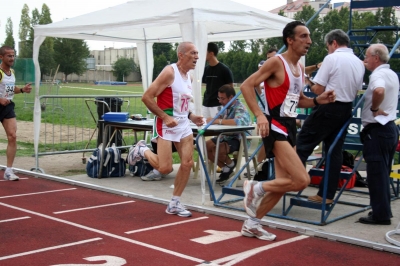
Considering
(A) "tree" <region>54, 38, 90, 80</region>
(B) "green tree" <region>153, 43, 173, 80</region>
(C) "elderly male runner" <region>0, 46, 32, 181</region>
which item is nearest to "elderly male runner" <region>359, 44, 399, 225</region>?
(C) "elderly male runner" <region>0, 46, 32, 181</region>

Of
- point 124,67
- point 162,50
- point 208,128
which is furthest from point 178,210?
point 124,67

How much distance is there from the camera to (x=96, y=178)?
9422 millimetres

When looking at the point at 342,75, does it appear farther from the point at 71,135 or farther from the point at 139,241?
the point at 71,135

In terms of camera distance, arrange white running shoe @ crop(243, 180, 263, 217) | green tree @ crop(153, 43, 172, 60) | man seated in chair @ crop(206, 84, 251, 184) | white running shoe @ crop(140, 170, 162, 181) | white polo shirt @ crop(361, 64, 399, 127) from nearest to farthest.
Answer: white running shoe @ crop(243, 180, 263, 217)
white polo shirt @ crop(361, 64, 399, 127)
man seated in chair @ crop(206, 84, 251, 184)
white running shoe @ crop(140, 170, 162, 181)
green tree @ crop(153, 43, 172, 60)

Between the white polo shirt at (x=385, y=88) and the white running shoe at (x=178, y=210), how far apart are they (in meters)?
2.29

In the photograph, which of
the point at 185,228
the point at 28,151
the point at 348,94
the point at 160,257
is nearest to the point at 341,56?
the point at 348,94

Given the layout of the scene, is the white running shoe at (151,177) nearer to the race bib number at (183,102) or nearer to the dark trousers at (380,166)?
the race bib number at (183,102)

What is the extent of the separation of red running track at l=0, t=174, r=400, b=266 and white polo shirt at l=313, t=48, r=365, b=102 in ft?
5.61

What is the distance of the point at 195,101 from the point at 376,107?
2508mm

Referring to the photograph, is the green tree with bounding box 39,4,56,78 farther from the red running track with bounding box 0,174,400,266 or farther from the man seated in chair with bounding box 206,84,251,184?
the red running track with bounding box 0,174,400,266

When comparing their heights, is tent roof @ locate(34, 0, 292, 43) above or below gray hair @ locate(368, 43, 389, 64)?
above

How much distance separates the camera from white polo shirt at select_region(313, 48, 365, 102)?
6414 millimetres

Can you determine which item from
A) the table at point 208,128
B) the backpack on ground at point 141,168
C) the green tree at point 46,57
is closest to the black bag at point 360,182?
the table at point 208,128

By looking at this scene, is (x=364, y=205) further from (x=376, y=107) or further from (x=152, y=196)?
(x=152, y=196)
